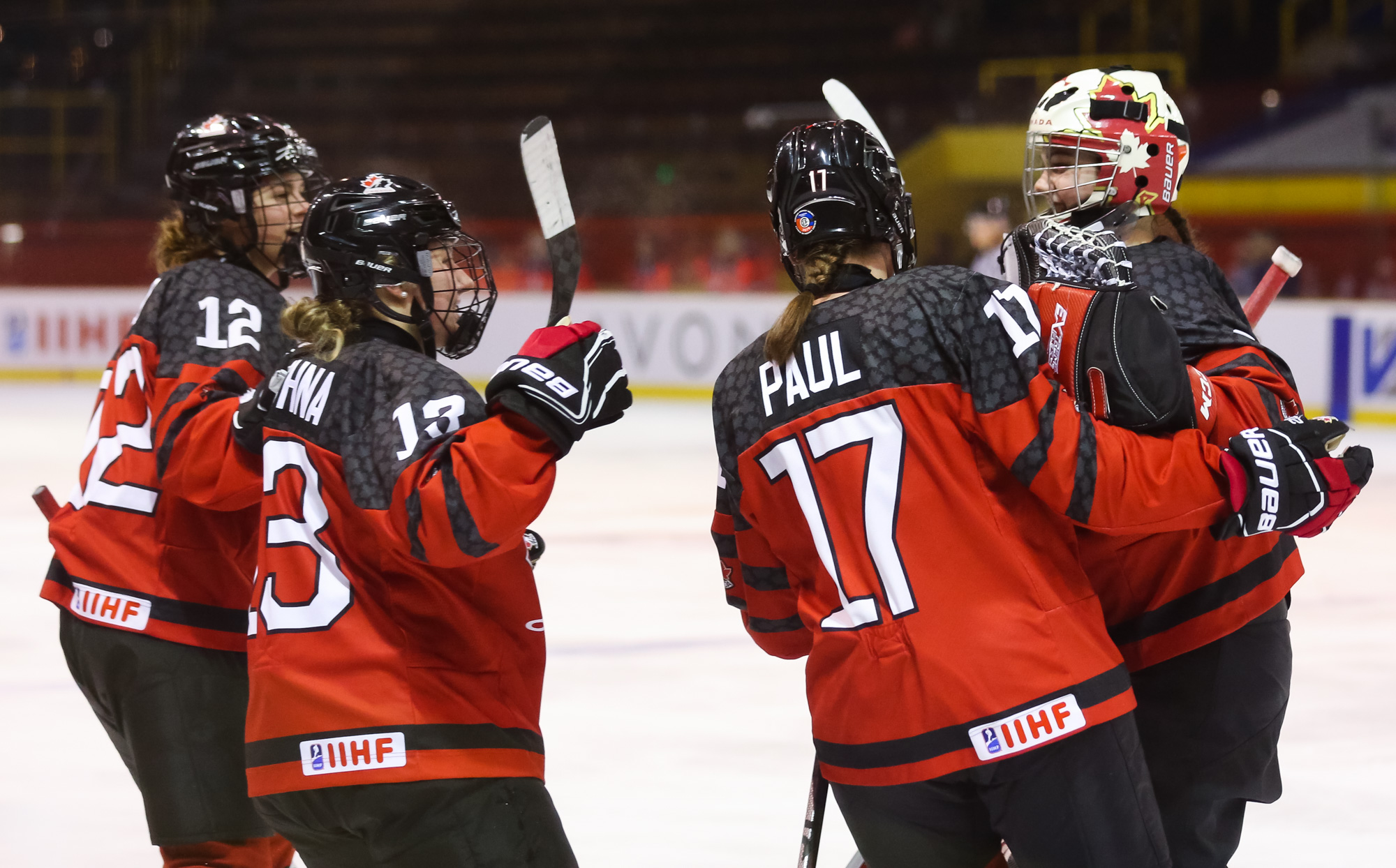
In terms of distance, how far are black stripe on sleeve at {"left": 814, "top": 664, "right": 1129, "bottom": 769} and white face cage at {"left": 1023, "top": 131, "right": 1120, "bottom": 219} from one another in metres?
0.61

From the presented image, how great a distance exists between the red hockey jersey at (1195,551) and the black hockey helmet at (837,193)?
0.37m

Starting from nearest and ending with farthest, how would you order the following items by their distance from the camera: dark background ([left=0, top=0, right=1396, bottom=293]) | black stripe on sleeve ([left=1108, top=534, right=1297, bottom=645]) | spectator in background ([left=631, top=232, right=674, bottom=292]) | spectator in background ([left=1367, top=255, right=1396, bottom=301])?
1. black stripe on sleeve ([left=1108, top=534, right=1297, bottom=645])
2. spectator in background ([left=1367, top=255, right=1396, bottom=301])
3. spectator in background ([left=631, top=232, right=674, bottom=292])
4. dark background ([left=0, top=0, right=1396, bottom=293])

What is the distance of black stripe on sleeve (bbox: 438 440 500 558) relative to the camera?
1649 millimetres

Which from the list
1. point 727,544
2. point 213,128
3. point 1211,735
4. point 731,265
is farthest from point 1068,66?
point 727,544

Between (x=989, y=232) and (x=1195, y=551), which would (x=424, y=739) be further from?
(x=989, y=232)

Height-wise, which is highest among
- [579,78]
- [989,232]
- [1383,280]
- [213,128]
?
[579,78]

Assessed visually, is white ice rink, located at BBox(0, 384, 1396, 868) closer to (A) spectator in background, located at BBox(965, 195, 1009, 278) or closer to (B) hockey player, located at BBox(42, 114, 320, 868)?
(B) hockey player, located at BBox(42, 114, 320, 868)

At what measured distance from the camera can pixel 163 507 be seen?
230 cm

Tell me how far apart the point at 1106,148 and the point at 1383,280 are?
8.30 metres

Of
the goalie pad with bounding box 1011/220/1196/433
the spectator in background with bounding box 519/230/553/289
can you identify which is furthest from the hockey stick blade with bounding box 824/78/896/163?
the spectator in background with bounding box 519/230/553/289

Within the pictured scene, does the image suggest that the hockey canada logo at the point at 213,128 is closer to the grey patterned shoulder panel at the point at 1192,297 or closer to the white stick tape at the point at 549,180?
the white stick tape at the point at 549,180

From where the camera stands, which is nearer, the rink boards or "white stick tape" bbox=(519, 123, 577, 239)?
"white stick tape" bbox=(519, 123, 577, 239)

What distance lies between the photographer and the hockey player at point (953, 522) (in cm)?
159

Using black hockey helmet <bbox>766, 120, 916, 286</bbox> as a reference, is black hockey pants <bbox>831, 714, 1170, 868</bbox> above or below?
below
